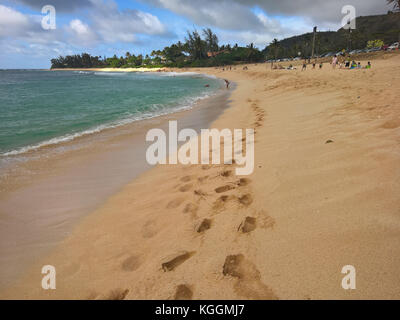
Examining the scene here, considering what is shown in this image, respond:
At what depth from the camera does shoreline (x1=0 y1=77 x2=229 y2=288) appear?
2471 mm

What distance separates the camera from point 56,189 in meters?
3.64

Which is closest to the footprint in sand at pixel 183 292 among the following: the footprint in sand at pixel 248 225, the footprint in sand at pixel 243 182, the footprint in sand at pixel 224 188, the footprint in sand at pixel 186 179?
the footprint in sand at pixel 248 225

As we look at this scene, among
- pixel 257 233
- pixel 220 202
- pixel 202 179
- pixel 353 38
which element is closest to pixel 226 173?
pixel 202 179

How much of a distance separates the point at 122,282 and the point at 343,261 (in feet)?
5.70

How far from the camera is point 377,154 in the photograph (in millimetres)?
2451

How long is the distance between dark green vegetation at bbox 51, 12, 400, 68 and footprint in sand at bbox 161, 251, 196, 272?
6194 centimetres

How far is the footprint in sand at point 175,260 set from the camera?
177 centimetres

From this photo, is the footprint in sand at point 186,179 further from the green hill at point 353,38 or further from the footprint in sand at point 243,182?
the green hill at point 353,38

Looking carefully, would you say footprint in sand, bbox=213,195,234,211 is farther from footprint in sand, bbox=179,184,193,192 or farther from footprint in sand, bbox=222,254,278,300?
footprint in sand, bbox=222,254,278,300

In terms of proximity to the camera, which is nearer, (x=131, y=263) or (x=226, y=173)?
(x=131, y=263)

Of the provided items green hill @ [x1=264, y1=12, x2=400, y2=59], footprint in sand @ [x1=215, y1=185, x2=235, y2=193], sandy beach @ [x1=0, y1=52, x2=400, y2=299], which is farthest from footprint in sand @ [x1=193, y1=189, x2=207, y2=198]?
green hill @ [x1=264, y1=12, x2=400, y2=59]

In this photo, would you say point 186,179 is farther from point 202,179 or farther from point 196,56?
point 196,56

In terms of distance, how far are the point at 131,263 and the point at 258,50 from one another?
90568 millimetres
